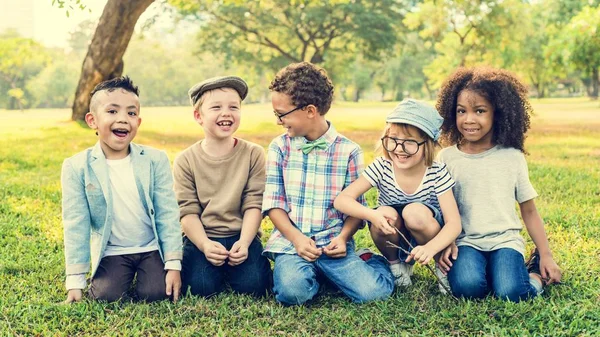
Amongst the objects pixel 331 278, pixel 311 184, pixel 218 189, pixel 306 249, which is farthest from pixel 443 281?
pixel 218 189

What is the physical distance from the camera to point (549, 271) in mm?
3605

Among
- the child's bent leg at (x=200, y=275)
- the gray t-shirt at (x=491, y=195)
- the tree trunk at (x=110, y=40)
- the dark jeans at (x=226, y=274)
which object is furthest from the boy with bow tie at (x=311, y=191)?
the tree trunk at (x=110, y=40)

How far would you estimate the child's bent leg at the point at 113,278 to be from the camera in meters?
3.43

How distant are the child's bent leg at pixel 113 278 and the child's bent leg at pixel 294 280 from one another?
2.73 ft

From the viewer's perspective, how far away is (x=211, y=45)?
96.1 feet

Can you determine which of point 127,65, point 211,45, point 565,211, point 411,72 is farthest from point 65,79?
point 565,211

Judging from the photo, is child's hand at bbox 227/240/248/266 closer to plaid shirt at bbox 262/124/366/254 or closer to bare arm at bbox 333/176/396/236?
plaid shirt at bbox 262/124/366/254

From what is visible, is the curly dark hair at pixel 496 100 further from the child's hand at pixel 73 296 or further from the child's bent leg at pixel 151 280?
the child's hand at pixel 73 296

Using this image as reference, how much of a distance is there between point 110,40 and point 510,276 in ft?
38.4

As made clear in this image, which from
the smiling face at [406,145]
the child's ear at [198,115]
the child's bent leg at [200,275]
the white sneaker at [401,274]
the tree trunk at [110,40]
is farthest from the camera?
the tree trunk at [110,40]

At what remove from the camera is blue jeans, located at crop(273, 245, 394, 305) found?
3.41 meters

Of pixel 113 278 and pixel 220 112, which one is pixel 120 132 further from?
pixel 113 278

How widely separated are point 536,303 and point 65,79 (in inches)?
2672

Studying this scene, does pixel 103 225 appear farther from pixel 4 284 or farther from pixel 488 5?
pixel 488 5
